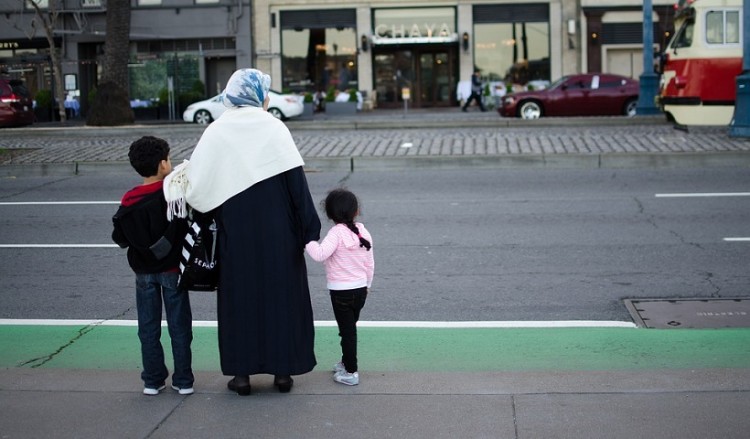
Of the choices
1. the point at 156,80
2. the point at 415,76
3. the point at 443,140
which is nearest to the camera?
the point at 443,140

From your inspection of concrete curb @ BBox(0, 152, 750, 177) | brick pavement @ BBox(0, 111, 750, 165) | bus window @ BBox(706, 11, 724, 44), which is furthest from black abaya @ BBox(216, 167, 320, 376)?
bus window @ BBox(706, 11, 724, 44)

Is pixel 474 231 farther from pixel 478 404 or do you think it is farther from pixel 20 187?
pixel 20 187

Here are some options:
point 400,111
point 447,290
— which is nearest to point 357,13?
point 400,111

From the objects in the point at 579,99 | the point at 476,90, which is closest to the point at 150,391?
the point at 579,99

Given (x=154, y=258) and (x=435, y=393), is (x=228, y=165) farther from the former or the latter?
(x=435, y=393)

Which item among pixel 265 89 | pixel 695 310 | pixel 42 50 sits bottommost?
pixel 695 310

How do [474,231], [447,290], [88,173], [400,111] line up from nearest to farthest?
[447,290]
[474,231]
[88,173]
[400,111]

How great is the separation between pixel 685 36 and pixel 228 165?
58.2ft

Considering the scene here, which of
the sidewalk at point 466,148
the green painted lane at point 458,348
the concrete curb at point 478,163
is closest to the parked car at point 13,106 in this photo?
the sidewalk at point 466,148

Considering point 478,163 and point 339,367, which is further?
point 478,163

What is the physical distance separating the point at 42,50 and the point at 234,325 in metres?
37.7

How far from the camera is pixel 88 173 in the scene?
674 inches

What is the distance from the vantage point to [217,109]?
31.5 metres

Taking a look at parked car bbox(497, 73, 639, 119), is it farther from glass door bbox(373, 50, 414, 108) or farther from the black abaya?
the black abaya
